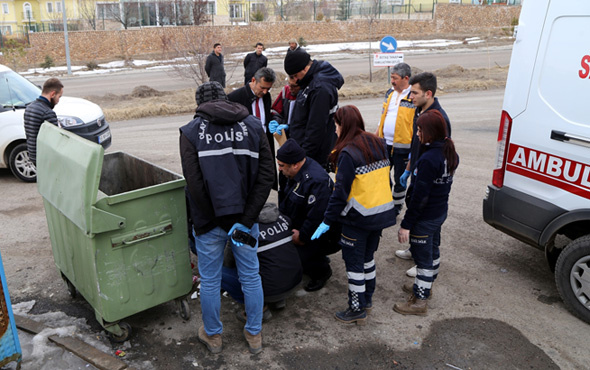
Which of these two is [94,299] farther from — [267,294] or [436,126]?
[436,126]

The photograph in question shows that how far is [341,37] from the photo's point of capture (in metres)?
41.6

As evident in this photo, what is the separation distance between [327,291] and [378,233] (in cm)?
93

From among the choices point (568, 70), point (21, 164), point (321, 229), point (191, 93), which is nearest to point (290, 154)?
point (321, 229)

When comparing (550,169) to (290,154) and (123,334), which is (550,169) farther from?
(123,334)

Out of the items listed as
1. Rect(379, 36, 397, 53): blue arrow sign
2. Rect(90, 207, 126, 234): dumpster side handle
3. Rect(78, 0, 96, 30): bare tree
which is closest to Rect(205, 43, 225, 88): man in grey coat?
Rect(379, 36, 397, 53): blue arrow sign

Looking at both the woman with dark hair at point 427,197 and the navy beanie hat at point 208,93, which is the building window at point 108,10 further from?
the woman with dark hair at point 427,197

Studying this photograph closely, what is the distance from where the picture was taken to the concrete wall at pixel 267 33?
33656 mm

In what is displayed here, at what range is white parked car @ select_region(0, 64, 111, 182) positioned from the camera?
25.1 feet

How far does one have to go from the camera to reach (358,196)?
359cm

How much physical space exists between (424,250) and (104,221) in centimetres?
241

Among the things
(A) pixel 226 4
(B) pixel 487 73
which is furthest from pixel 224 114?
(A) pixel 226 4

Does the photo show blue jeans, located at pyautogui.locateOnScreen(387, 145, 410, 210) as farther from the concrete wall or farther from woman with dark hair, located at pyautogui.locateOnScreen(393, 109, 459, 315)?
the concrete wall

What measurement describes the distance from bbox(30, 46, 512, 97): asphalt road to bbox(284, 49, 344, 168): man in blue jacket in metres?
14.7

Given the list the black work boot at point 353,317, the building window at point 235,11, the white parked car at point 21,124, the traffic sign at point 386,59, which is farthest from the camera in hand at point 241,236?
the building window at point 235,11
